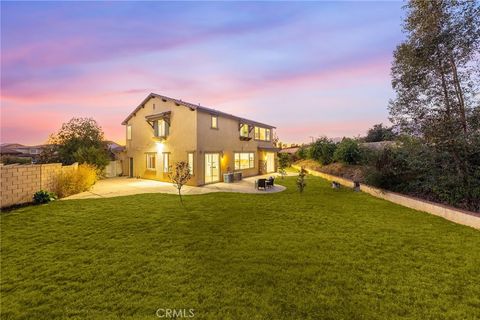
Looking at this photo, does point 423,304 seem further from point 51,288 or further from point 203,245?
point 51,288

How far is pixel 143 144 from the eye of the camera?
20.0m

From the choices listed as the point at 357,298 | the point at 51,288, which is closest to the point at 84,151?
the point at 51,288

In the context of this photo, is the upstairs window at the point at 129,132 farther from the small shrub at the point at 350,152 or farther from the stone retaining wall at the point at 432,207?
the stone retaining wall at the point at 432,207

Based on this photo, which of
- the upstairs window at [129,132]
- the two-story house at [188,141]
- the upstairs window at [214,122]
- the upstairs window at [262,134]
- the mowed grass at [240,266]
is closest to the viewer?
the mowed grass at [240,266]

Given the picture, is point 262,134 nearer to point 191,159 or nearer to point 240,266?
point 191,159

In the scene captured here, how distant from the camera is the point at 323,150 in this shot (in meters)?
22.7

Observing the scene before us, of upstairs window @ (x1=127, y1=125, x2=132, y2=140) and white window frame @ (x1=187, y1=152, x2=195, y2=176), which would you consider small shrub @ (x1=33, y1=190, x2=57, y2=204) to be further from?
upstairs window @ (x1=127, y1=125, x2=132, y2=140)

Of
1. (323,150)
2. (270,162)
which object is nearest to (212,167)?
(270,162)

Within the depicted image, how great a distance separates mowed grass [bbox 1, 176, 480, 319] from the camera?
3.06 metres

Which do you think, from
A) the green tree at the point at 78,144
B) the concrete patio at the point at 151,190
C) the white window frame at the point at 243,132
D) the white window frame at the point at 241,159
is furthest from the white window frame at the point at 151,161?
the white window frame at the point at 243,132

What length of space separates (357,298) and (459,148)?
9371 millimetres

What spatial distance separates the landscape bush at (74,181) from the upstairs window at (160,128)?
628 centimetres

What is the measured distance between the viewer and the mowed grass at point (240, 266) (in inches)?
120

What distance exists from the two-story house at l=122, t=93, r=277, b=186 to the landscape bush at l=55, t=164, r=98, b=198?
5.46 metres
